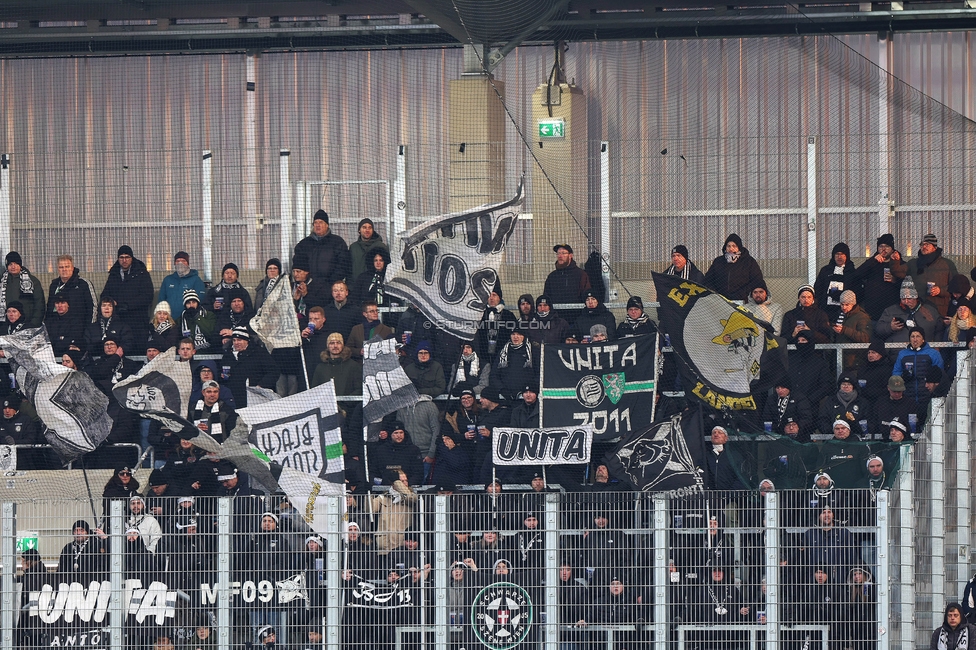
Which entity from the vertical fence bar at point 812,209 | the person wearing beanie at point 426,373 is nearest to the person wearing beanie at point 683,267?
the vertical fence bar at point 812,209

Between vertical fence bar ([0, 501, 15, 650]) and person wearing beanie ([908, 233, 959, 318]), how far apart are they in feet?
26.1

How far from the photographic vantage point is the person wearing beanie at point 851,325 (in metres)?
12.6

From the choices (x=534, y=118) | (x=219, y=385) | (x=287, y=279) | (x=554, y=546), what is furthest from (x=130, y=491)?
(x=534, y=118)

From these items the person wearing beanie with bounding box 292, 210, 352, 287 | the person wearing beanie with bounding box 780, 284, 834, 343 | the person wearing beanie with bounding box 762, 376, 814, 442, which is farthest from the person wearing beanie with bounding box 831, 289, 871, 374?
the person wearing beanie with bounding box 292, 210, 352, 287

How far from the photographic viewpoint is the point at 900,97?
556 inches

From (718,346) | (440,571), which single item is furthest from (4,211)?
(718,346)

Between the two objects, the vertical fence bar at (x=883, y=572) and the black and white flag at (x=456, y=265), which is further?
the black and white flag at (x=456, y=265)

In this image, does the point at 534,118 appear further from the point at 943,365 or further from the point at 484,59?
the point at 943,365

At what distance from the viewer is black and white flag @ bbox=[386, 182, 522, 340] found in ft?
42.1

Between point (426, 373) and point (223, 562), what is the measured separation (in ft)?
10.8

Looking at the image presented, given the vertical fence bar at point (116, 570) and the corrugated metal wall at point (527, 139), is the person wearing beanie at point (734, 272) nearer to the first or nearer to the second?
the corrugated metal wall at point (527, 139)

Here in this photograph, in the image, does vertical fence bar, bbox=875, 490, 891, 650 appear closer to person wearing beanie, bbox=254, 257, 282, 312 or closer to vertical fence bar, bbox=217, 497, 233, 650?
vertical fence bar, bbox=217, 497, 233, 650

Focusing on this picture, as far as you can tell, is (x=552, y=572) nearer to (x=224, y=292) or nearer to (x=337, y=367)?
(x=337, y=367)

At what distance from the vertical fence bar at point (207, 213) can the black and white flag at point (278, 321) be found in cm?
158
